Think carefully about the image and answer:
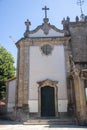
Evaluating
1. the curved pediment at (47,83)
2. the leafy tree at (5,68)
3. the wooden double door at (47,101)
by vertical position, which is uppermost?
the leafy tree at (5,68)

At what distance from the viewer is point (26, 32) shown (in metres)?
19.6

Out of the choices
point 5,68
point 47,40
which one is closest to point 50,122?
point 47,40

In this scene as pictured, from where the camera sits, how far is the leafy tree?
2550 centimetres

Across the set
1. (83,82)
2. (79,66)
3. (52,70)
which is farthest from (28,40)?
(83,82)

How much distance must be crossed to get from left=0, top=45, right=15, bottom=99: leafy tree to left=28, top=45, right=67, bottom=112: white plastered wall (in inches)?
317

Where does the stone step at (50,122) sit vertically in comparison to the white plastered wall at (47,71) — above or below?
below

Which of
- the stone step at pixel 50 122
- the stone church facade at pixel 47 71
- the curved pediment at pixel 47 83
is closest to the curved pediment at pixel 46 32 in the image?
the stone church facade at pixel 47 71

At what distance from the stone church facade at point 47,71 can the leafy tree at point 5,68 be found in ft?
19.9

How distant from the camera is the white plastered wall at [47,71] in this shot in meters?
17.3

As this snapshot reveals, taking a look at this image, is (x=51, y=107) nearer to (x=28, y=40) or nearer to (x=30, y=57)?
(x=30, y=57)

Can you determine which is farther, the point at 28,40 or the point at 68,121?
the point at 28,40

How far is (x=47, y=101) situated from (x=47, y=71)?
2.83 metres

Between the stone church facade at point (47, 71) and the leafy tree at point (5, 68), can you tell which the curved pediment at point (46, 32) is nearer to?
the stone church facade at point (47, 71)

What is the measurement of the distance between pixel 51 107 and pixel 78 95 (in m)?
3.91
